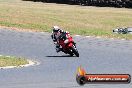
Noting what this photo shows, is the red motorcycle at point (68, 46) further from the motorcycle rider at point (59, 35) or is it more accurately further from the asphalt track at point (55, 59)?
the asphalt track at point (55, 59)

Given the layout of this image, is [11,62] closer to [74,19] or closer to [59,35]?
[59,35]

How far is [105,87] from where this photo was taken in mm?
13773

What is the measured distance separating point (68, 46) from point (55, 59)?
1.07 m

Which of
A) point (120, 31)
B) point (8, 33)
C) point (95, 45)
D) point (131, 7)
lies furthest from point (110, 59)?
point (131, 7)

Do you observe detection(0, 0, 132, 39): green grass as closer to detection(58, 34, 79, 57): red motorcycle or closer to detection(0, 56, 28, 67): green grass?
detection(58, 34, 79, 57): red motorcycle

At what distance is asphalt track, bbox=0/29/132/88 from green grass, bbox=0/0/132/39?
3.44 m

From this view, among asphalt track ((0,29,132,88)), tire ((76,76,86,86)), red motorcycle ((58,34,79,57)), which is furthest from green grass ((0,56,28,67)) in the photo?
tire ((76,76,86,86))

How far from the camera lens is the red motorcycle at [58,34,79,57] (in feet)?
76.9

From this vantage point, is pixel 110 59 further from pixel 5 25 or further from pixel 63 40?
pixel 5 25

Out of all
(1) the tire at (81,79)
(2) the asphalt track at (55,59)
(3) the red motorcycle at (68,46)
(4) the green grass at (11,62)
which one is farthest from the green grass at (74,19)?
(1) the tire at (81,79)

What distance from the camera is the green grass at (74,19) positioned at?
38.4 metres

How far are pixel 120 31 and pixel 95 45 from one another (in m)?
8.65

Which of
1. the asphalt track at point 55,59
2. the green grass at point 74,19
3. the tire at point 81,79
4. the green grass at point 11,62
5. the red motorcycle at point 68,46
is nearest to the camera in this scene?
the tire at point 81,79

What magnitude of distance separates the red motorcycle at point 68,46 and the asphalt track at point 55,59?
0.29 metres
